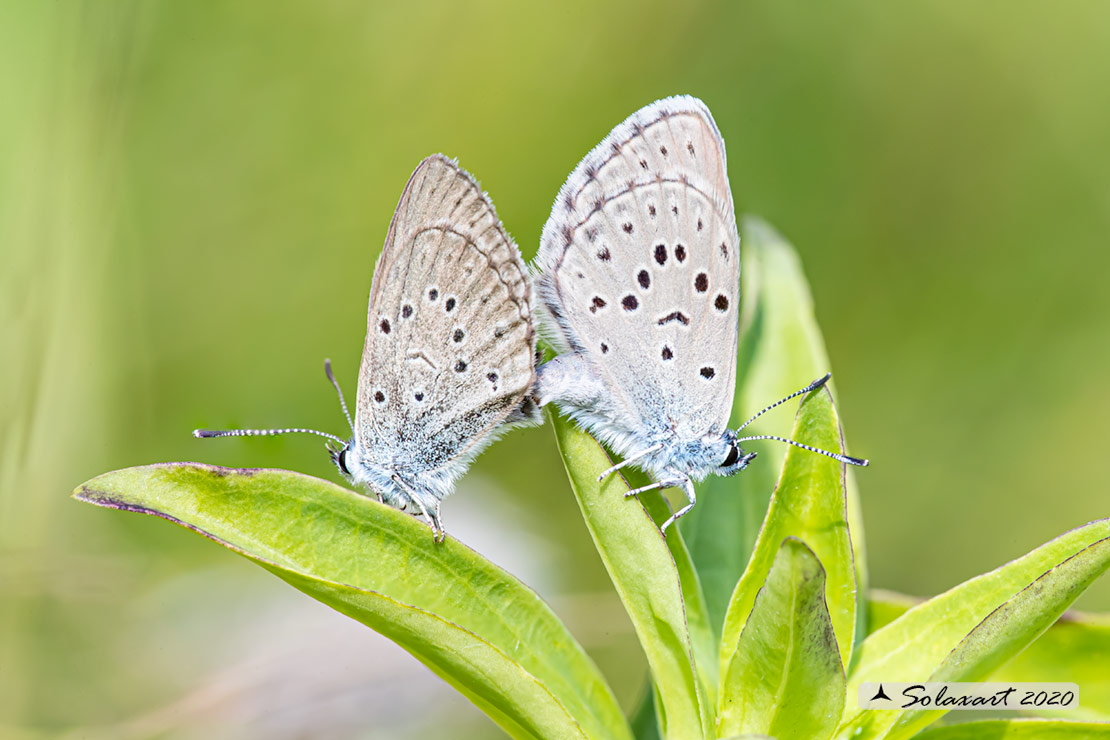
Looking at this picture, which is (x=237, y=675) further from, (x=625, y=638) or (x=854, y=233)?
(x=854, y=233)

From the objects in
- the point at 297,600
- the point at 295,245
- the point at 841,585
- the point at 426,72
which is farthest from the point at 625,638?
the point at 426,72

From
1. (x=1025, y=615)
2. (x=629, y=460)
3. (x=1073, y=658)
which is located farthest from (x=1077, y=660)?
(x=629, y=460)

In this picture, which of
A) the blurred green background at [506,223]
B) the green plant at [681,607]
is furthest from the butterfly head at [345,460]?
the green plant at [681,607]

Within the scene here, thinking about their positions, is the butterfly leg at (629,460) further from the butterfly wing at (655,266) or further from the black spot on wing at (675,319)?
the black spot on wing at (675,319)

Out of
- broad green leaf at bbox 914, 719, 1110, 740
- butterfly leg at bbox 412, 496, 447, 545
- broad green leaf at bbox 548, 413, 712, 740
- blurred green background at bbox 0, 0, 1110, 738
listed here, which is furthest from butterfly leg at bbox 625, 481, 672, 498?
blurred green background at bbox 0, 0, 1110, 738

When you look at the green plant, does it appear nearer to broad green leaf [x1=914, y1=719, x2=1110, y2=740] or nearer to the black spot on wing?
broad green leaf [x1=914, y1=719, x2=1110, y2=740]

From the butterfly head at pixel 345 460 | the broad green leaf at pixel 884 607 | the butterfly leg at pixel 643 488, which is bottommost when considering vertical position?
the broad green leaf at pixel 884 607

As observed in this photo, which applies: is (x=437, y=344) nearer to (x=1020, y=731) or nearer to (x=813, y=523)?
(x=813, y=523)
